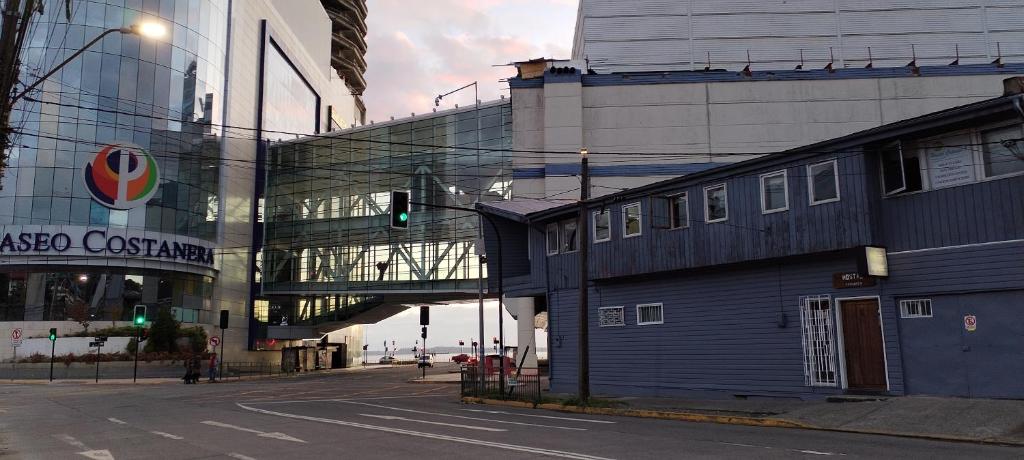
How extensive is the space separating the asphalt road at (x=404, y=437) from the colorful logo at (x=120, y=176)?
113 feet

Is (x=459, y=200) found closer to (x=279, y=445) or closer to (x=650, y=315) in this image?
(x=650, y=315)

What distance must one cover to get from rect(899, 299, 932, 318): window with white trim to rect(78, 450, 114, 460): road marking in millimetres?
17117

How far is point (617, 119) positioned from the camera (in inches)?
1815

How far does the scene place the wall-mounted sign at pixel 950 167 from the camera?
17.4m

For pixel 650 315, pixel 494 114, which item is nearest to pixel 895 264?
pixel 650 315

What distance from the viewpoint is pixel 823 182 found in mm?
19828

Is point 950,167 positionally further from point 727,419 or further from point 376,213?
point 376,213

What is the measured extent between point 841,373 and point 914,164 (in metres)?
5.45

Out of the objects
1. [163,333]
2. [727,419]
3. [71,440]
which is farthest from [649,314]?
[163,333]

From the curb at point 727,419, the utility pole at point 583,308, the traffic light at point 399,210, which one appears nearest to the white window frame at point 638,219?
the utility pole at point 583,308

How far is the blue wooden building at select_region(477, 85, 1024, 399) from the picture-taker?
16922 millimetres

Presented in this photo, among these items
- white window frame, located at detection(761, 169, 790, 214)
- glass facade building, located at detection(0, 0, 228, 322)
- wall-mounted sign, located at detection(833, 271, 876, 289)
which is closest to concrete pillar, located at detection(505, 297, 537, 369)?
white window frame, located at detection(761, 169, 790, 214)

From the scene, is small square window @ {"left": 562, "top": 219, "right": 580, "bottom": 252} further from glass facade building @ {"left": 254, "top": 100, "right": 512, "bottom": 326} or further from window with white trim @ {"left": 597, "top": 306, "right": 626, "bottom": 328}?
glass facade building @ {"left": 254, "top": 100, "right": 512, "bottom": 326}

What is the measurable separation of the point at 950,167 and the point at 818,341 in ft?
17.5
